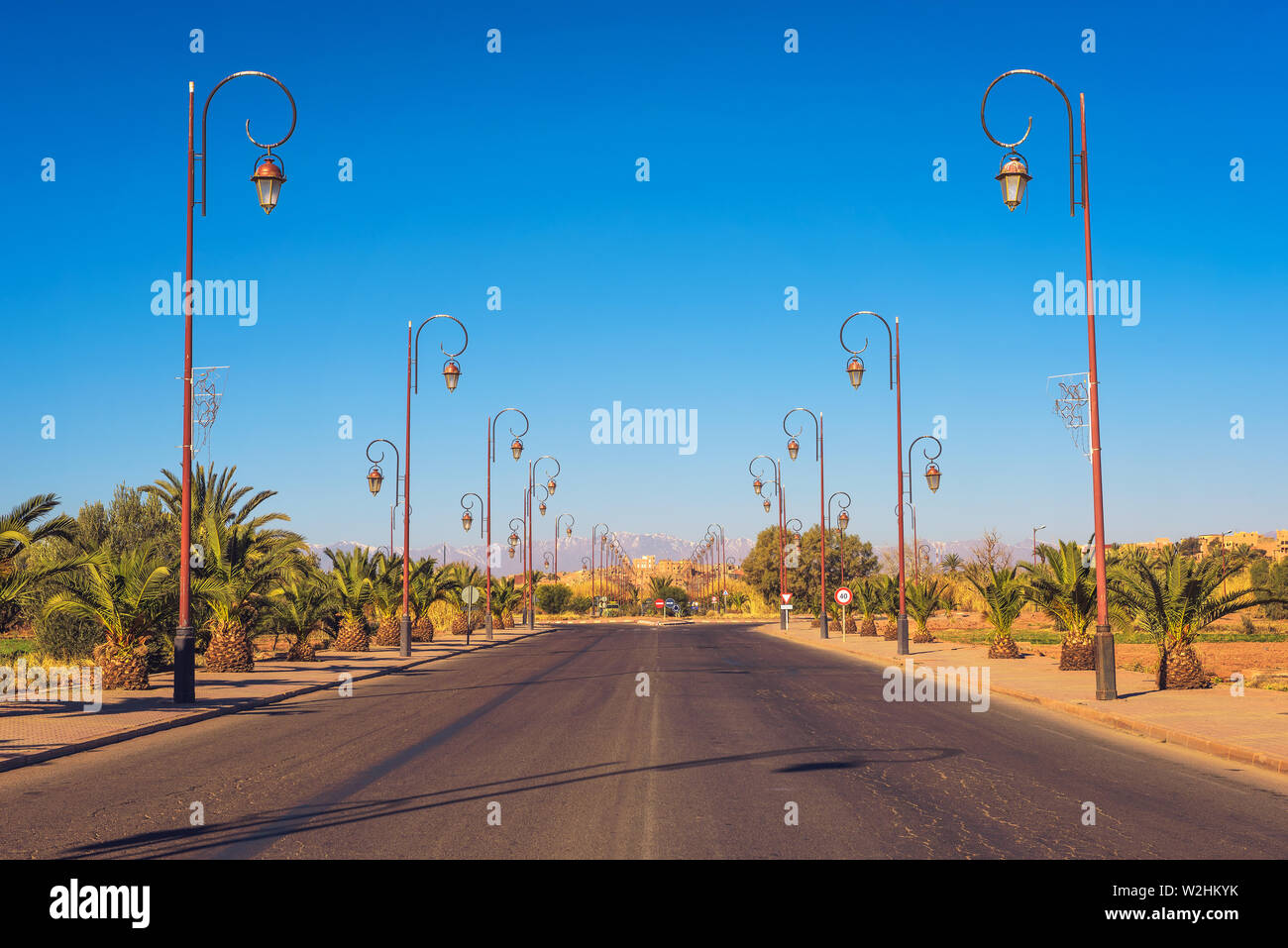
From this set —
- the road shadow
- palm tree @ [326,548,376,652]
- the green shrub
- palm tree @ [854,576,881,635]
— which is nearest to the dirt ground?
palm tree @ [854,576,881,635]

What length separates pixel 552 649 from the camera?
38.4 m

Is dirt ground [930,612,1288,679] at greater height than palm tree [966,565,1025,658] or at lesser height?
lesser

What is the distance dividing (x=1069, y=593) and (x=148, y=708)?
19.9 m

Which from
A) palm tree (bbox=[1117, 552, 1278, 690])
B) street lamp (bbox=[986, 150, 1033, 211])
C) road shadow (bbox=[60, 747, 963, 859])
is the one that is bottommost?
road shadow (bbox=[60, 747, 963, 859])

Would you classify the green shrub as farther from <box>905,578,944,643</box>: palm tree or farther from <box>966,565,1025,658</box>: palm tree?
<box>966,565,1025,658</box>: palm tree

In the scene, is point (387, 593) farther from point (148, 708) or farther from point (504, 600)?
point (504, 600)

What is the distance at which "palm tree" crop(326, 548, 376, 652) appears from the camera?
112 ft

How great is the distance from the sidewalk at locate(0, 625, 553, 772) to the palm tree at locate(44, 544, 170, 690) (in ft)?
1.90

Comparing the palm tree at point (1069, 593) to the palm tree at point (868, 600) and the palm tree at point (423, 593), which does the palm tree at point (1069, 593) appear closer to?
the palm tree at point (868, 600)

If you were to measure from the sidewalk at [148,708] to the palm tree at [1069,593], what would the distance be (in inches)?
656

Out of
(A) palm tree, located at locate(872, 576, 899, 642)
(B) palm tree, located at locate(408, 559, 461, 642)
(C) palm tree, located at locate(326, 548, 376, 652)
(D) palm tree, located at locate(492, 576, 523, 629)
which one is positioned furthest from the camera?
(D) palm tree, located at locate(492, 576, 523, 629)

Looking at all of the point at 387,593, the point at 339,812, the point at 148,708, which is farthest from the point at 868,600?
the point at 339,812

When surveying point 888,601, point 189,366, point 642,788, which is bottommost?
point 888,601

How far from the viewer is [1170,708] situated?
16344 millimetres
